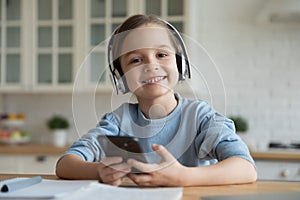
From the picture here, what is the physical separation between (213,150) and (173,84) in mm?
180

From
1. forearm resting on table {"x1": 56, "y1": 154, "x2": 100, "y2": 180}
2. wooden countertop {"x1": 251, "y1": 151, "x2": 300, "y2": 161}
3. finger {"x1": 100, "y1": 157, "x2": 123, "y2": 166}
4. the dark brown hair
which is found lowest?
wooden countertop {"x1": 251, "y1": 151, "x2": 300, "y2": 161}

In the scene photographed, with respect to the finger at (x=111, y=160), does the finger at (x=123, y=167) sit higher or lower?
lower

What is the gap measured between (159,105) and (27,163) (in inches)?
79.4

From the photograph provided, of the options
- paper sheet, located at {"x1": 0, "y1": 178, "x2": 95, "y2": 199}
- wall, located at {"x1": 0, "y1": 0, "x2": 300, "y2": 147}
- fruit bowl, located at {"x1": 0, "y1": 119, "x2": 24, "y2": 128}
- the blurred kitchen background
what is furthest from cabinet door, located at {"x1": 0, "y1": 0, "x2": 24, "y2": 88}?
paper sheet, located at {"x1": 0, "y1": 178, "x2": 95, "y2": 199}

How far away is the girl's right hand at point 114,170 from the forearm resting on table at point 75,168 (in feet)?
0.26

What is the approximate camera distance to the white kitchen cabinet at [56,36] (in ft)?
10.3

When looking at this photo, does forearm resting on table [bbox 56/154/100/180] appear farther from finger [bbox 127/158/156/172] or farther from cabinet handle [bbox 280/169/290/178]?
cabinet handle [bbox 280/169/290/178]

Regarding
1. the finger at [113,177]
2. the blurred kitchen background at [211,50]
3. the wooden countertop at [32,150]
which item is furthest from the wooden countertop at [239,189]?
the blurred kitchen background at [211,50]

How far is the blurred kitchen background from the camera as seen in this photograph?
318 cm

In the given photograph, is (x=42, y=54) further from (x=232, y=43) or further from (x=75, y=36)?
(x=232, y=43)

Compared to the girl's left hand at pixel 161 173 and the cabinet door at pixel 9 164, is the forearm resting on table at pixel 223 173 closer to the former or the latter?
the girl's left hand at pixel 161 173

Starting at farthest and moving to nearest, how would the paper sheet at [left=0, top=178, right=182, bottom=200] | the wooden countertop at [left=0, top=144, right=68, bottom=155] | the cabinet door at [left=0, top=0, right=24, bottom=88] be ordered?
the cabinet door at [left=0, top=0, right=24, bottom=88], the wooden countertop at [left=0, top=144, right=68, bottom=155], the paper sheet at [left=0, top=178, right=182, bottom=200]

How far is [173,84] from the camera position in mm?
1064

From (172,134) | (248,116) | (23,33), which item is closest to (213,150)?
(172,134)
